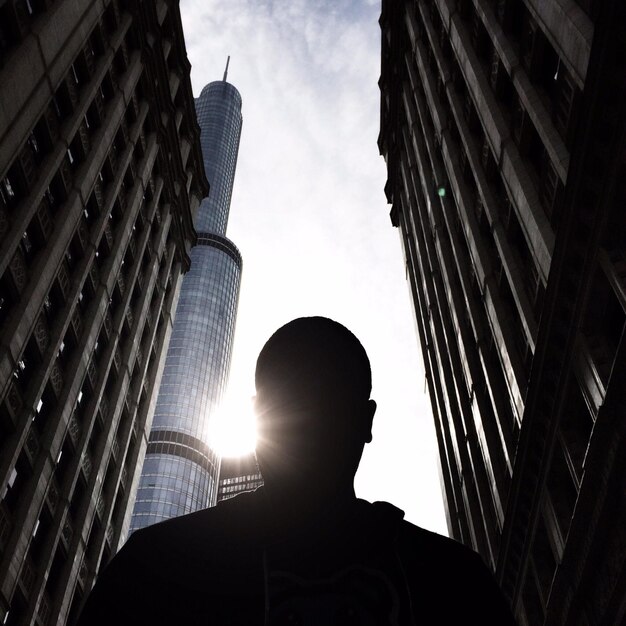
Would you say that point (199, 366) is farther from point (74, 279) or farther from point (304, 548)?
point (304, 548)

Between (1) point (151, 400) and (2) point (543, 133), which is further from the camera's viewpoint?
(1) point (151, 400)

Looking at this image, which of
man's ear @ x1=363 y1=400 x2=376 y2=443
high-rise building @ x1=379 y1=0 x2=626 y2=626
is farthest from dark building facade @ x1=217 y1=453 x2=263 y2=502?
man's ear @ x1=363 y1=400 x2=376 y2=443

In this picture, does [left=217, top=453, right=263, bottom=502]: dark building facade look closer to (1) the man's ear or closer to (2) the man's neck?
(1) the man's ear

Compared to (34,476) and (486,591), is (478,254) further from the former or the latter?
(486,591)

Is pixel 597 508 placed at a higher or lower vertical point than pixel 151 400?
lower

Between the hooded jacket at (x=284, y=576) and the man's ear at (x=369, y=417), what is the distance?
39 cm

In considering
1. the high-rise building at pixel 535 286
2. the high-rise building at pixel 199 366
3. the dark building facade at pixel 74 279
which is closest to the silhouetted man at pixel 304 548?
the high-rise building at pixel 535 286

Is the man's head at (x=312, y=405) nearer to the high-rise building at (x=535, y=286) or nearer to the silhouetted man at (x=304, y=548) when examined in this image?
the silhouetted man at (x=304, y=548)

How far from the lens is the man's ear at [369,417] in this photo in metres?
3.22

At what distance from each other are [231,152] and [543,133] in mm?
178260

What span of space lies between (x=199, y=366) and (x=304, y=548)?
447ft

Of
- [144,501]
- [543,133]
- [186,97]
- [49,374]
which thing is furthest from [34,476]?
[144,501]

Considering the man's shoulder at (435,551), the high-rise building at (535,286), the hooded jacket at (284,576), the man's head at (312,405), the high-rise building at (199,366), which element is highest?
the high-rise building at (199,366)

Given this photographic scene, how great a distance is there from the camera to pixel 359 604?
8.38 ft
